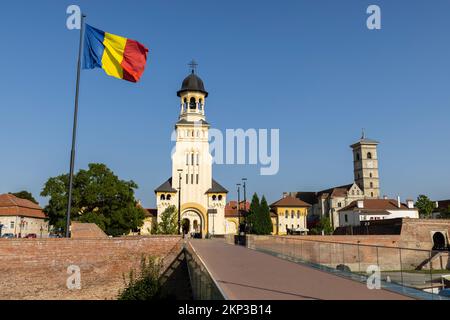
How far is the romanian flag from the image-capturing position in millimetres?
15914

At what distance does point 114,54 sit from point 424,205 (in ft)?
255

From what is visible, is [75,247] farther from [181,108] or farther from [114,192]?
[181,108]

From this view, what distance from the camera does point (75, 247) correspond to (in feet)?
73.7

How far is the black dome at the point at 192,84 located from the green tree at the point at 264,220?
70.2 ft

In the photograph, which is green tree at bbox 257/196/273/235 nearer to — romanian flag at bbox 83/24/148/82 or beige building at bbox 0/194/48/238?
beige building at bbox 0/194/48/238

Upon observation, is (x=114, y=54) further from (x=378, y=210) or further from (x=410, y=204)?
(x=410, y=204)

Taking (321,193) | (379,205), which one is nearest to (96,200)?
(379,205)

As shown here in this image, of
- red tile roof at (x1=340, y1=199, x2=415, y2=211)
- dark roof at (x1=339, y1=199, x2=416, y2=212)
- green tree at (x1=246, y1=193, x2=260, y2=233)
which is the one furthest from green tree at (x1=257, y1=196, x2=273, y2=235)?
red tile roof at (x1=340, y1=199, x2=415, y2=211)

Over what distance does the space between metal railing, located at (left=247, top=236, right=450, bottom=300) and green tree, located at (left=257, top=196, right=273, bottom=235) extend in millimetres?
49859

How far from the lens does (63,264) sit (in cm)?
2195

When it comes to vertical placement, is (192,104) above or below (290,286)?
above

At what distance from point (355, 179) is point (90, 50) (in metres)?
103

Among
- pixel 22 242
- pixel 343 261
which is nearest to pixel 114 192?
pixel 22 242

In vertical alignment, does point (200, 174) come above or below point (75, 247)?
above
